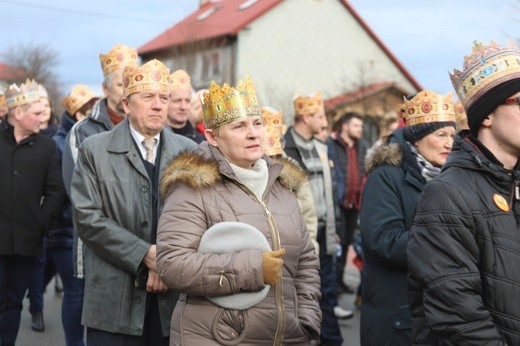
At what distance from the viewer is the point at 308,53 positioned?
48.8 metres

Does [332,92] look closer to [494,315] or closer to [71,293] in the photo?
[71,293]

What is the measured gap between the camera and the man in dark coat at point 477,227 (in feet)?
11.0

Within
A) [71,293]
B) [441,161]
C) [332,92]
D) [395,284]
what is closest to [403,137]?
[441,161]

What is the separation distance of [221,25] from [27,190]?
4110cm

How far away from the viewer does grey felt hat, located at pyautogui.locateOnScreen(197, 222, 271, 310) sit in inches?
157

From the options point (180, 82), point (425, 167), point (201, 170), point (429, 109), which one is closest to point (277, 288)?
point (201, 170)

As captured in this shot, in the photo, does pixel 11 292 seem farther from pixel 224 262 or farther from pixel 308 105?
pixel 224 262

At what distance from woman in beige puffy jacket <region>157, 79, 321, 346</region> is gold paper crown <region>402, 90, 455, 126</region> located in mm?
1366

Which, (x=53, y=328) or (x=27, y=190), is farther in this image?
(x=53, y=328)

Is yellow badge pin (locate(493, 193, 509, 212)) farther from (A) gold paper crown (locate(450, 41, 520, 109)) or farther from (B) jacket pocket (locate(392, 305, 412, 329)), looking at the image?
(B) jacket pocket (locate(392, 305, 412, 329))

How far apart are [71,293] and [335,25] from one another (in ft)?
146

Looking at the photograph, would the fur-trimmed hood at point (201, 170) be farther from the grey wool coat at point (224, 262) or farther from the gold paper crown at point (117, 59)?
the gold paper crown at point (117, 59)

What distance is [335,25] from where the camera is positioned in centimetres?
5012

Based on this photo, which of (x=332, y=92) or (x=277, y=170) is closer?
(x=277, y=170)
